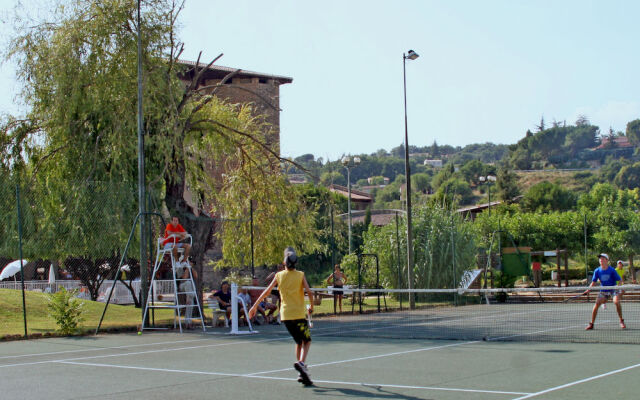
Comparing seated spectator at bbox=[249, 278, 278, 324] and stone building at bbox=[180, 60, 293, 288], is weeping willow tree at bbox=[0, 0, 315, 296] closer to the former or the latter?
seated spectator at bbox=[249, 278, 278, 324]

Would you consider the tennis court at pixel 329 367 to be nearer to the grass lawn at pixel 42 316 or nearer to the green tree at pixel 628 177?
A: the grass lawn at pixel 42 316

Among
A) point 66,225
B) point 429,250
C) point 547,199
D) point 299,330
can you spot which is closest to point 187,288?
point 66,225

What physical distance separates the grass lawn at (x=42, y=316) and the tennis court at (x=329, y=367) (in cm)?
229

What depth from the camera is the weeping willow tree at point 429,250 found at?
3061 centimetres

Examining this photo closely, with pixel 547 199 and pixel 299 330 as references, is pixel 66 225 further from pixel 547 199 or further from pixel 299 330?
pixel 547 199

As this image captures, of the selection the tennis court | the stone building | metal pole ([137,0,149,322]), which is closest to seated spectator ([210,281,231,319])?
metal pole ([137,0,149,322])

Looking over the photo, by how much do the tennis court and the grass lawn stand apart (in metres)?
2.29

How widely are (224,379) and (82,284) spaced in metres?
27.0

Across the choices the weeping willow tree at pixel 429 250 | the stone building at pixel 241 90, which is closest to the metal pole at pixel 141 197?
the weeping willow tree at pixel 429 250

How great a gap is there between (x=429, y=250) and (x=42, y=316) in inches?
631

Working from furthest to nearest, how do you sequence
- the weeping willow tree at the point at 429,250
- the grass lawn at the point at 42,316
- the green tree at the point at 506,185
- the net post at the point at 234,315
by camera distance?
the green tree at the point at 506,185 < the weeping willow tree at the point at 429,250 < the grass lawn at the point at 42,316 < the net post at the point at 234,315

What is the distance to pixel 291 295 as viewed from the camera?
9.58 m

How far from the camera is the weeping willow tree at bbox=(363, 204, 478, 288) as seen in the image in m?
30.6

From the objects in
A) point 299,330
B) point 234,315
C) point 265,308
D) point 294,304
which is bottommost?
point 265,308
